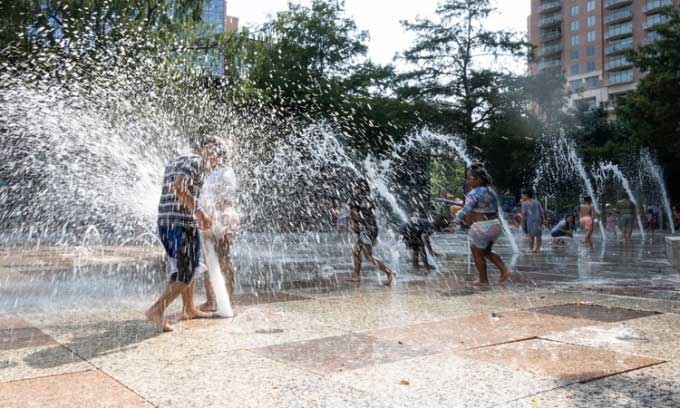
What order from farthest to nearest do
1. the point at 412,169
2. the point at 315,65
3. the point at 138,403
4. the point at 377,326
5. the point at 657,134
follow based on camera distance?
1. the point at 412,169
2. the point at 315,65
3. the point at 657,134
4. the point at 377,326
5. the point at 138,403

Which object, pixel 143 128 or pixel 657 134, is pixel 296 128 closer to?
pixel 143 128

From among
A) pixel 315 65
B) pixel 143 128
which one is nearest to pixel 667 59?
pixel 315 65

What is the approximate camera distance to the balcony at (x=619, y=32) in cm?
8525

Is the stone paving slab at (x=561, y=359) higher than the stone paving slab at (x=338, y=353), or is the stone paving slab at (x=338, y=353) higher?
the stone paving slab at (x=561, y=359)

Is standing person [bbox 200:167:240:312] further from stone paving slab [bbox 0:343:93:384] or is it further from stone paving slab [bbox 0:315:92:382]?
stone paving slab [bbox 0:343:93:384]

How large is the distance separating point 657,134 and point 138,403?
3404cm

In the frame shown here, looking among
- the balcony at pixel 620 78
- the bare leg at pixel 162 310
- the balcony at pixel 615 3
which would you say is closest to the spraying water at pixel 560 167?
the balcony at pixel 620 78

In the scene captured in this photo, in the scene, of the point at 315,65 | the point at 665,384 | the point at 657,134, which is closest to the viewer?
the point at 665,384

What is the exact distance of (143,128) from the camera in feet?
47.7

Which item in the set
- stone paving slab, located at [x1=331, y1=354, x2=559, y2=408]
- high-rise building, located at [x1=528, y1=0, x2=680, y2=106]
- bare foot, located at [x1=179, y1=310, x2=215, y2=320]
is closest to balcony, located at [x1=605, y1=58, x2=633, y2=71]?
high-rise building, located at [x1=528, y1=0, x2=680, y2=106]

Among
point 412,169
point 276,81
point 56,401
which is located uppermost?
point 276,81

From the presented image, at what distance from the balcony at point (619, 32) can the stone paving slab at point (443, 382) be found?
92532 millimetres

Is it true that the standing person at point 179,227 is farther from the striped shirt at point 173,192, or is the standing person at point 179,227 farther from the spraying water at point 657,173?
the spraying water at point 657,173

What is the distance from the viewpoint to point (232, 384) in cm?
361
